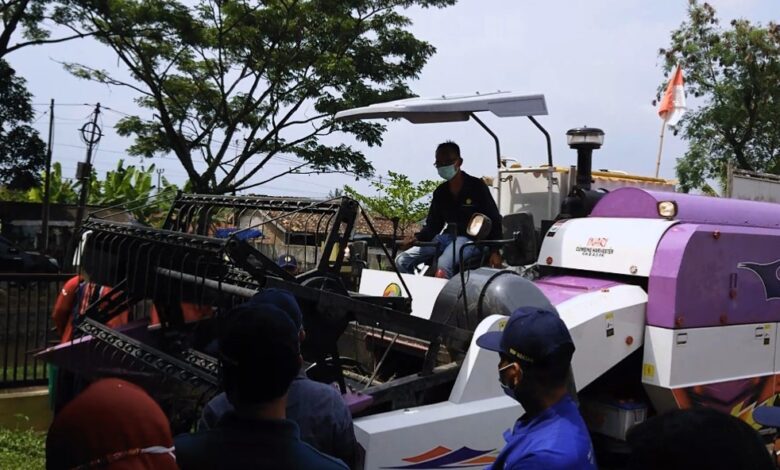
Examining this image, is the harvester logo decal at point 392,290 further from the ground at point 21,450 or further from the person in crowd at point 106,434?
Result: the person in crowd at point 106,434

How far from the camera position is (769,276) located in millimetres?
5176

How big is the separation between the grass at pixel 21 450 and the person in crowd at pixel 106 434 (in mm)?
4139

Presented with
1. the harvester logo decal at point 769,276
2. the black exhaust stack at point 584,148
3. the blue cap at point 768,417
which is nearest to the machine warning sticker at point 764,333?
the harvester logo decal at point 769,276

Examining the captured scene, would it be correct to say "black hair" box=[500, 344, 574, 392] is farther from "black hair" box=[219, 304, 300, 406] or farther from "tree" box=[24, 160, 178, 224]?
"tree" box=[24, 160, 178, 224]

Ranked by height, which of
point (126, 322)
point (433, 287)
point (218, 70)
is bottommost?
point (126, 322)

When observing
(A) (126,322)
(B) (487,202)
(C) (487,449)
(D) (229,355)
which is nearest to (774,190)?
(B) (487,202)

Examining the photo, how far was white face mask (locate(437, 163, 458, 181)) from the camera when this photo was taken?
225 inches

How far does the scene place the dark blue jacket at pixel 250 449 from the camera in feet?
5.99

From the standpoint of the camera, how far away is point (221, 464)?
6.04 feet

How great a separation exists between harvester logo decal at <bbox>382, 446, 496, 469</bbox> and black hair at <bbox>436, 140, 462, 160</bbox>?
261 cm

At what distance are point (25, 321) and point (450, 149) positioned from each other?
189 inches

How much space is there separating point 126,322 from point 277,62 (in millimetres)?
12851

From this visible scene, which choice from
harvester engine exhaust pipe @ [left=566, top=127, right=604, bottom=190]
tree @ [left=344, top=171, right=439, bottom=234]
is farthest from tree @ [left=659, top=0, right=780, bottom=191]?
harvester engine exhaust pipe @ [left=566, top=127, right=604, bottom=190]

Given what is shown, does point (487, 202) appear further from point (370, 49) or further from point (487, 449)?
point (370, 49)
